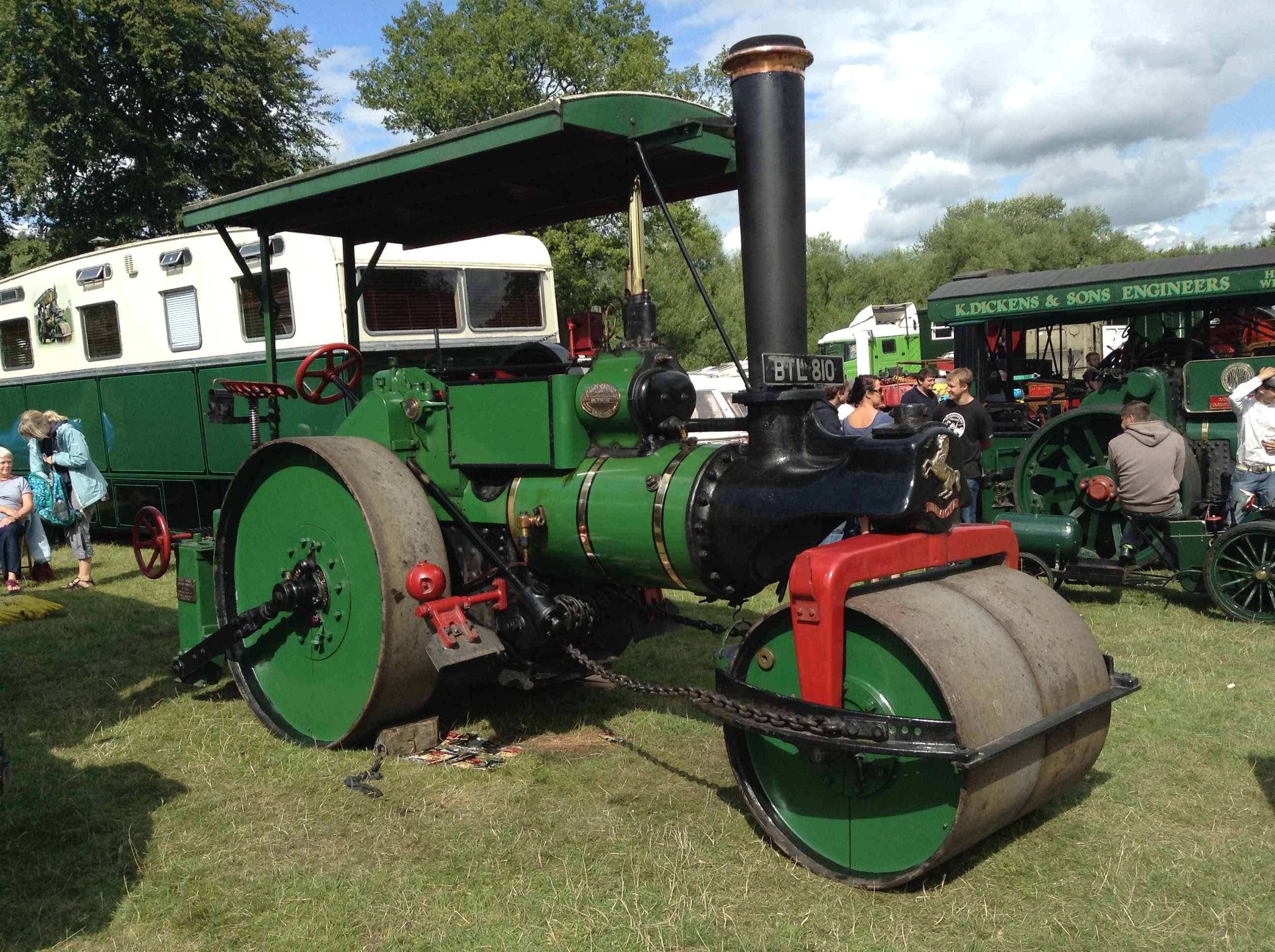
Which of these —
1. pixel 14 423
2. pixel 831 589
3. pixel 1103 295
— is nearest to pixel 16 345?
pixel 14 423

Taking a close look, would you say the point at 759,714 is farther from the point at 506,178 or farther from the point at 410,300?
the point at 410,300

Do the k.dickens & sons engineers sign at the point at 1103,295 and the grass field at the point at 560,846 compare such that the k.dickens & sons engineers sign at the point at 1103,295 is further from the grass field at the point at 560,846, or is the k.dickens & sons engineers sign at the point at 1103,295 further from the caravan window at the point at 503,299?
the grass field at the point at 560,846

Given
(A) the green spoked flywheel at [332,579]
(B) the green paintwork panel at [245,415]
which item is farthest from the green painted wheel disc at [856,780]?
(B) the green paintwork panel at [245,415]

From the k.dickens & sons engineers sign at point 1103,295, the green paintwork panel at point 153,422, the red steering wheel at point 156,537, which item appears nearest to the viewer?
the red steering wheel at point 156,537

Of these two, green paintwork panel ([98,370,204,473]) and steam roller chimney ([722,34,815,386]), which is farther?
green paintwork panel ([98,370,204,473])

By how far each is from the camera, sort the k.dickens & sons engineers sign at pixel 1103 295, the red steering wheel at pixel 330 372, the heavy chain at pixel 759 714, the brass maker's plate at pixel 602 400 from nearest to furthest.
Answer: the heavy chain at pixel 759 714
the brass maker's plate at pixel 602 400
the red steering wheel at pixel 330 372
the k.dickens & sons engineers sign at pixel 1103 295

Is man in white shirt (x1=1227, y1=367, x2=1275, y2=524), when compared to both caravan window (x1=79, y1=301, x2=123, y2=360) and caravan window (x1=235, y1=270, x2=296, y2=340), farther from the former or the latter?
caravan window (x1=79, y1=301, x2=123, y2=360)

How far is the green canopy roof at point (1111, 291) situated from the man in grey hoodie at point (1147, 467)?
59.6 inches

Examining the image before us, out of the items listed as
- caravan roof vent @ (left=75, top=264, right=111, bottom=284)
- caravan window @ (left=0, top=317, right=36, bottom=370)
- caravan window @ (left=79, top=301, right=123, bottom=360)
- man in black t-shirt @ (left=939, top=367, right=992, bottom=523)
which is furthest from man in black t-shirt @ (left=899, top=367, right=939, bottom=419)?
caravan window @ (left=0, top=317, right=36, bottom=370)

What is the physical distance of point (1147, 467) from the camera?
684 centimetres

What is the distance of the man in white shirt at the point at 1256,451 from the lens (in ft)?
21.7

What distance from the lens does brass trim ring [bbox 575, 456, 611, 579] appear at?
3793 millimetres

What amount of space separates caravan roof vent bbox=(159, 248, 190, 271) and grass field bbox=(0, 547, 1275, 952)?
5208 millimetres

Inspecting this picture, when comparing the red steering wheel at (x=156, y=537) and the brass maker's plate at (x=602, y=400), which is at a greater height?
the brass maker's plate at (x=602, y=400)
